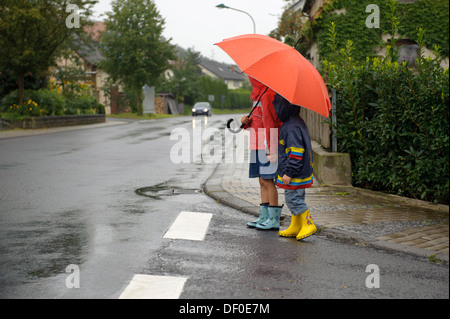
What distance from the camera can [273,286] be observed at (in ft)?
12.9

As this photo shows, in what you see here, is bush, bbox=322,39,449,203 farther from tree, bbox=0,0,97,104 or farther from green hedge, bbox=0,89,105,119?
green hedge, bbox=0,89,105,119

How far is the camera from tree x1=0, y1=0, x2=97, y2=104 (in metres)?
23.6

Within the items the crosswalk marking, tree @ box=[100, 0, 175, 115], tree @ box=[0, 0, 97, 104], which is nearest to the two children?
the crosswalk marking

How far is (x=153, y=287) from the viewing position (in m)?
3.84

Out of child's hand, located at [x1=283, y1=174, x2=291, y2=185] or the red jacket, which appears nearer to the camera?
child's hand, located at [x1=283, y1=174, x2=291, y2=185]

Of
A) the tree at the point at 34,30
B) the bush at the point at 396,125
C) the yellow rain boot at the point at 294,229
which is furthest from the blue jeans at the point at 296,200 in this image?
the tree at the point at 34,30

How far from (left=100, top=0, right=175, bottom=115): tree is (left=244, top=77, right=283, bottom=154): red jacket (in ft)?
147

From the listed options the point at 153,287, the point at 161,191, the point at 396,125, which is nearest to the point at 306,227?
the point at 153,287

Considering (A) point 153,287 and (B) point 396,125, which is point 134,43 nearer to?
(B) point 396,125

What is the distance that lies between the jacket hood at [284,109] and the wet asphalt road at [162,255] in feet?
4.13

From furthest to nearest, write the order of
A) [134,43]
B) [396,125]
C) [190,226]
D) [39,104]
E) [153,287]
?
[134,43] → [39,104] → [396,125] → [190,226] → [153,287]

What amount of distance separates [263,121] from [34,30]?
2232 centimetres

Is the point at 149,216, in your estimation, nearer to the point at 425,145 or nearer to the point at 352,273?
the point at 352,273

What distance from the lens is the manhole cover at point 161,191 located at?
799 centimetres
